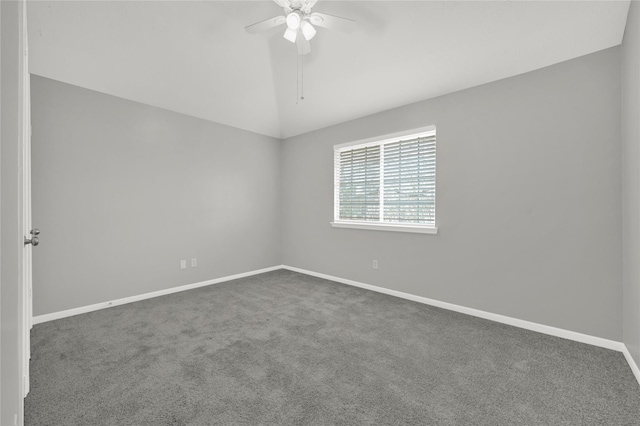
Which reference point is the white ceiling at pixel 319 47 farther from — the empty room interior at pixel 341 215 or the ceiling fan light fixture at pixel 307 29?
the ceiling fan light fixture at pixel 307 29

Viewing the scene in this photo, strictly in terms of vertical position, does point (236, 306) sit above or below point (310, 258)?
below

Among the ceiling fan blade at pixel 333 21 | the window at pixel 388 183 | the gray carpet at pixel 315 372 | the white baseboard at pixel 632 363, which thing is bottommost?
the gray carpet at pixel 315 372

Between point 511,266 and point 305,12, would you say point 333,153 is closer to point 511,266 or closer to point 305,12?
point 305,12

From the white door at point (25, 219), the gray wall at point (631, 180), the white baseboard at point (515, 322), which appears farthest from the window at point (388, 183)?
the white door at point (25, 219)

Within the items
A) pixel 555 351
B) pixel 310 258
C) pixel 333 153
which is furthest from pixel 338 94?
pixel 555 351

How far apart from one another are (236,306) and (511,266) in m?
2.89

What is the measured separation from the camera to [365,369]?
1.94 metres

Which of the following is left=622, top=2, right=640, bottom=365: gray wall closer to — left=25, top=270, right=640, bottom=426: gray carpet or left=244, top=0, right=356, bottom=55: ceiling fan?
left=25, top=270, right=640, bottom=426: gray carpet

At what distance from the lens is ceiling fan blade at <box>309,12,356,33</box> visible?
2178 millimetres

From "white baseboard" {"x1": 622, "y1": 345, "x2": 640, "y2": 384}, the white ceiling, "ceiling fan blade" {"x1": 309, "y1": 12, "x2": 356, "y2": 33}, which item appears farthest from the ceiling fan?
"white baseboard" {"x1": 622, "y1": 345, "x2": 640, "y2": 384}

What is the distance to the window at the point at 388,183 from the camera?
335 cm

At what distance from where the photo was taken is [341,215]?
4344 millimetres
